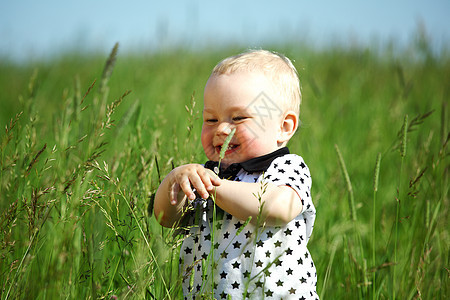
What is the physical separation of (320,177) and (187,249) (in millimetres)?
1447

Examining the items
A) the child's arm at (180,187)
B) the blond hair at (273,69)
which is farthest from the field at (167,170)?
the blond hair at (273,69)

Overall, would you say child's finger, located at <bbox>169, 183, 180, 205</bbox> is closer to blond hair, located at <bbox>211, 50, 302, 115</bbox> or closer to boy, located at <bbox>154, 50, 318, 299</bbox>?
boy, located at <bbox>154, 50, 318, 299</bbox>

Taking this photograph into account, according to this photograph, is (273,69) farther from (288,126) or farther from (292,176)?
(292,176)

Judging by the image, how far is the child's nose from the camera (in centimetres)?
144

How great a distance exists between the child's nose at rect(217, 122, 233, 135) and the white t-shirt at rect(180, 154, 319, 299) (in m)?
0.15

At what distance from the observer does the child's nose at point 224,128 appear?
144 cm

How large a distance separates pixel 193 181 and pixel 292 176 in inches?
12.4

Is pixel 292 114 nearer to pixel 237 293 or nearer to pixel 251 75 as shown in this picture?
pixel 251 75

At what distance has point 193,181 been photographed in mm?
1313

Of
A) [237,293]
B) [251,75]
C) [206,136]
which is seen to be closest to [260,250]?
[237,293]

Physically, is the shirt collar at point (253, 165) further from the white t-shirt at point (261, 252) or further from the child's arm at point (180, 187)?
the child's arm at point (180, 187)

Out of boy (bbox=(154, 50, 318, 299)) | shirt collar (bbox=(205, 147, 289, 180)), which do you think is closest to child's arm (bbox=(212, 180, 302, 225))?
boy (bbox=(154, 50, 318, 299))

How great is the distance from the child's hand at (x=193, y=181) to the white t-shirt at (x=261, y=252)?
4.0 inches

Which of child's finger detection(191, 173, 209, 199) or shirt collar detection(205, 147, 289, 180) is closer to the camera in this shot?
child's finger detection(191, 173, 209, 199)
